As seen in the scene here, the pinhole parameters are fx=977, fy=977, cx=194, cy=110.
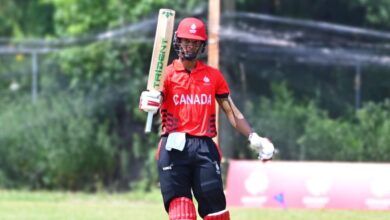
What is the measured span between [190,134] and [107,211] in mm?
6244

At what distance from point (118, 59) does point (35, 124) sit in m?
2.25

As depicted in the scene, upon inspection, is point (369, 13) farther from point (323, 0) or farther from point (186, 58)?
point (186, 58)

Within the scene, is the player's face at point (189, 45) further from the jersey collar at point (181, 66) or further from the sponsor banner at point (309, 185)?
the sponsor banner at point (309, 185)

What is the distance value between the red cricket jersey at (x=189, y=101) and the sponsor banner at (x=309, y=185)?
6694 mm

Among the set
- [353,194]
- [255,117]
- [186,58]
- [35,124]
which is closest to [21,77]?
[35,124]

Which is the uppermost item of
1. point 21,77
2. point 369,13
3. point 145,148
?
point 369,13

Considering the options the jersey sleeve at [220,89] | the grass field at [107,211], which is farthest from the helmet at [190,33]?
the grass field at [107,211]

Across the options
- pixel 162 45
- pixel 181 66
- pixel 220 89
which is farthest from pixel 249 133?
pixel 162 45

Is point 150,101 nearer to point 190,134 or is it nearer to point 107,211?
point 190,134

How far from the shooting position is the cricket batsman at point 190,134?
7941 millimetres

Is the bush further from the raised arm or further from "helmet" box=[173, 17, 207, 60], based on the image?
"helmet" box=[173, 17, 207, 60]

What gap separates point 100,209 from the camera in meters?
14.3

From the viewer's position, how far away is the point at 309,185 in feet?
49.3

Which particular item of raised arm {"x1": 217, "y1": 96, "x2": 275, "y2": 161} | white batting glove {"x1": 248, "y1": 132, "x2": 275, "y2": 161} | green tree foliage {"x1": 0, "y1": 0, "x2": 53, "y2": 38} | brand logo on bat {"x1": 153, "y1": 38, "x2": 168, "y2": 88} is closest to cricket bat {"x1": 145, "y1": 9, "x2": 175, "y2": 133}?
brand logo on bat {"x1": 153, "y1": 38, "x2": 168, "y2": 88}
